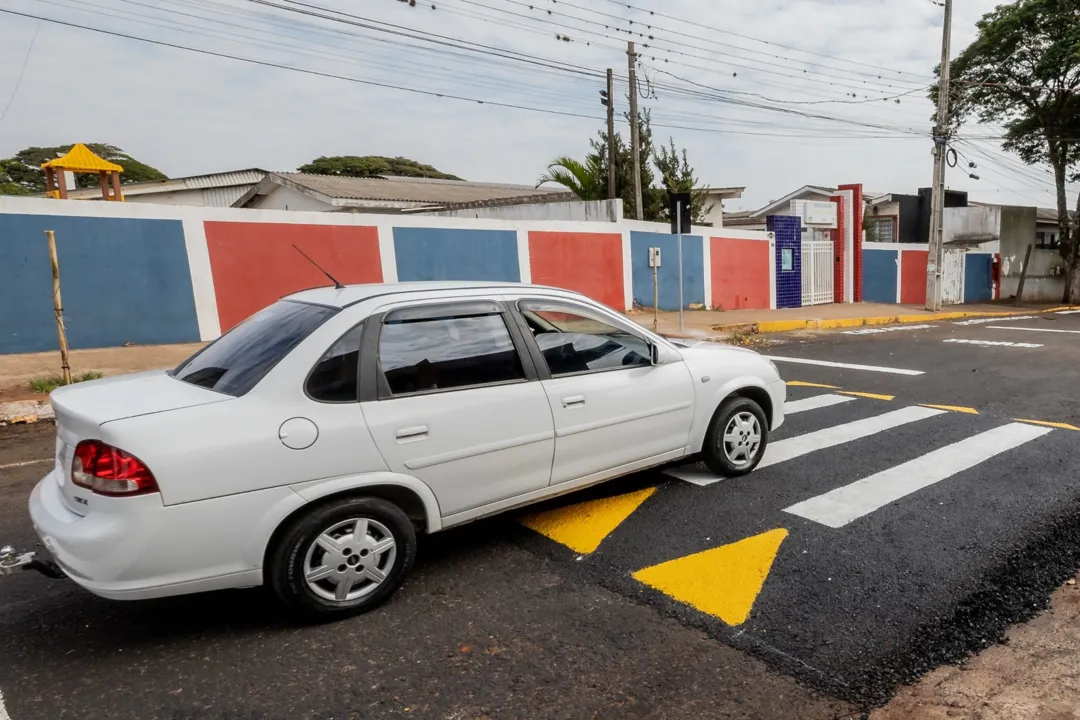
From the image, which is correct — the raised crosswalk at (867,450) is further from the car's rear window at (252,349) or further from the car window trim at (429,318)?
the car's rear window at (252,349)

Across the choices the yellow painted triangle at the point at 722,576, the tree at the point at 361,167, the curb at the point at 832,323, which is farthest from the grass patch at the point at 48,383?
the tree at the point at 361,167

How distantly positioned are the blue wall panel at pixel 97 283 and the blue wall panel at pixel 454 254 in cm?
432

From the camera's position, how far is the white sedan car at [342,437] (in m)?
2.63

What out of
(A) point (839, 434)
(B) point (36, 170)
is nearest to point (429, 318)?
(A) point (839, 434)

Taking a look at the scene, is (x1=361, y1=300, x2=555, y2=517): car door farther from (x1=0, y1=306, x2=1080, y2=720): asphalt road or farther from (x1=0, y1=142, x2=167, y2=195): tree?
(x1=0, y1=142, x2=167, y2=195): tree

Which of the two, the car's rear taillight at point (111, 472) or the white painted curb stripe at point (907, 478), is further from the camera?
the white painted curb stripe at point (907, 478)

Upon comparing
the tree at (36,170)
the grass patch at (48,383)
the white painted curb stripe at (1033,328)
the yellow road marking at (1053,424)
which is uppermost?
the tree at (36,170)

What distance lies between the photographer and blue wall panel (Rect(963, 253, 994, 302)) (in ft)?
94.7

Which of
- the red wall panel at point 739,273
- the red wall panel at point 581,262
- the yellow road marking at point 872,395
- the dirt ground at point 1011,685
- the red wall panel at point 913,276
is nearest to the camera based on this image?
the dirt ground at point 1011,685

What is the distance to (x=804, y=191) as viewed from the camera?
3322 centimetres

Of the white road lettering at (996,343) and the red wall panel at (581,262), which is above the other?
the red wall panel at (581,262)

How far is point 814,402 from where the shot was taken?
7344 mm

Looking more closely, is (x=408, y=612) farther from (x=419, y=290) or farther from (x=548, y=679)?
(x=419, y=290)

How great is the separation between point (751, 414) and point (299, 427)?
3.21m
